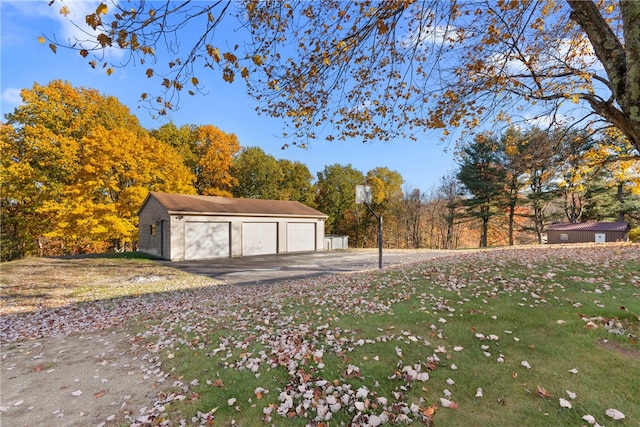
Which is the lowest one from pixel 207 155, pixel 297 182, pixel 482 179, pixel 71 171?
pixel 71 171

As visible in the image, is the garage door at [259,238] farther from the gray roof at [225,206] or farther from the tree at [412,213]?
the tree at [412,213]

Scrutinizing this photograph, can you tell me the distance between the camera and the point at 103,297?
8445mm

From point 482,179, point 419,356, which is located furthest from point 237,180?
point 419,356

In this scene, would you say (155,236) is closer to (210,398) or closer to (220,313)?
(220,313)

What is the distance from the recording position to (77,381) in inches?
143

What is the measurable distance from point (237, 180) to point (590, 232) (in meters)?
29.8

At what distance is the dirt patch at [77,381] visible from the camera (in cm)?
294

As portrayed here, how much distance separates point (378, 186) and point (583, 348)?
30.0m

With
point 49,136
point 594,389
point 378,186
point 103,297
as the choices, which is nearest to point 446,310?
point 594,389

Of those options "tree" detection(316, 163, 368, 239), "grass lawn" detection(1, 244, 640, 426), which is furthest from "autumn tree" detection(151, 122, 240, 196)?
Answer: "grass lawn" detection(1, 244, 640, 426)

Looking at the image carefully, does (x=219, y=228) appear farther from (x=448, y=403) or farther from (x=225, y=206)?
(x=448, y=403)

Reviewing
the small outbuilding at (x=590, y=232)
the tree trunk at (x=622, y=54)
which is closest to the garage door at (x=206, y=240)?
the tree trunk at (x=622, y=54)

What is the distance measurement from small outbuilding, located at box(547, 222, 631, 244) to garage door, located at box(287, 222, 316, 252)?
1963 cm

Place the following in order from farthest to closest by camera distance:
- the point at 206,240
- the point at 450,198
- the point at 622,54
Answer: the point at 450,198, the point at 206,240, the point at 622,54
